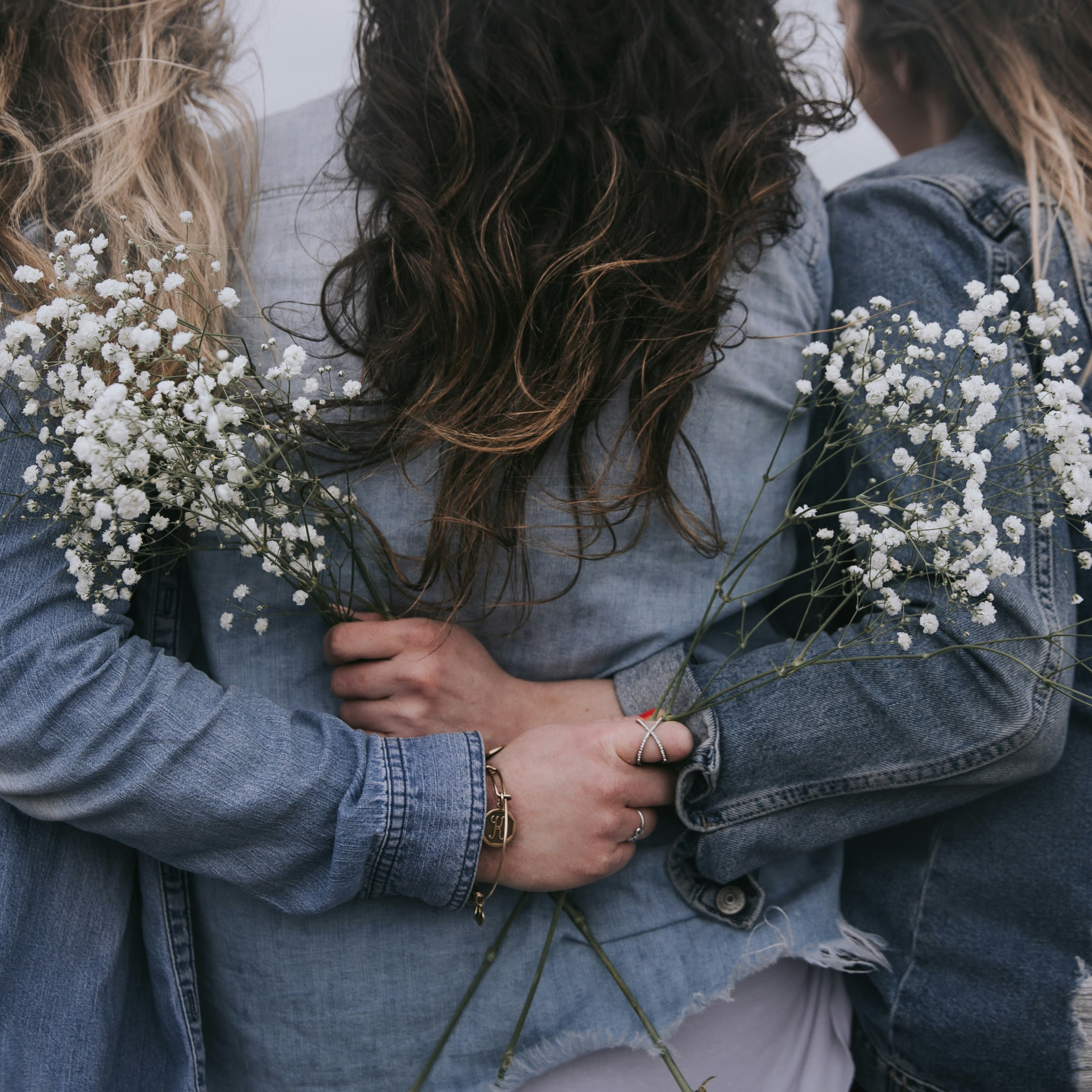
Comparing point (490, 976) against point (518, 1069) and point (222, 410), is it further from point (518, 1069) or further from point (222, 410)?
point (222, 410)

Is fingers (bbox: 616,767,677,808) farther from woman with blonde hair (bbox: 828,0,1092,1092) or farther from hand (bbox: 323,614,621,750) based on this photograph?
woman with blonde hair (bbox: 828,0,1092,1092)

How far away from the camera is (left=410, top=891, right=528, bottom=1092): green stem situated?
1.16 meters

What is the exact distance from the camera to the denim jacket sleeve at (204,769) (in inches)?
37.9

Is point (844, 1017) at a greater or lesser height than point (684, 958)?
lesser

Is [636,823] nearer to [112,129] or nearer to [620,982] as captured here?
[620,982]

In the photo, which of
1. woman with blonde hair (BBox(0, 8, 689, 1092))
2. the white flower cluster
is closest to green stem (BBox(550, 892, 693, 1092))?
woman with blonde hair (BBox(0, 8, 689, 1092))

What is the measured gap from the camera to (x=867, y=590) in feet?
3.55

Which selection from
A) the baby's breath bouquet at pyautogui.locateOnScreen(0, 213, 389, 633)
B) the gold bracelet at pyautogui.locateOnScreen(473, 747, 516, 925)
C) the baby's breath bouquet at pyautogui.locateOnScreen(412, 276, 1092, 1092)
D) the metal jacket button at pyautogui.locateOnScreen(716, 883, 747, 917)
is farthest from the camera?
the metal jacket button at pyautogui.locateOnScreen(716, 883, 747, 917)

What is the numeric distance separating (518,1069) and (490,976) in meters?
0.13

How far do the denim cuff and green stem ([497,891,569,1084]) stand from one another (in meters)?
0.14

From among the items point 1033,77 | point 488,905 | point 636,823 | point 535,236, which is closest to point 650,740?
point 636,823

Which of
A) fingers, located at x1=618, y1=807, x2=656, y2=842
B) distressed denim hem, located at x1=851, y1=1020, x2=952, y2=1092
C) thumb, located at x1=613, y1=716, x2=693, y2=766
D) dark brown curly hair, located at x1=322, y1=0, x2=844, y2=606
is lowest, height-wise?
distressed denim hem, located at x1=851, y1=1020, x2=952, y2=1092

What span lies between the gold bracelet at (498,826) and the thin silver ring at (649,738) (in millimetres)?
181

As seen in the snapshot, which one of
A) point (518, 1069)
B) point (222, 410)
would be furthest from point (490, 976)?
point (222, 410)
